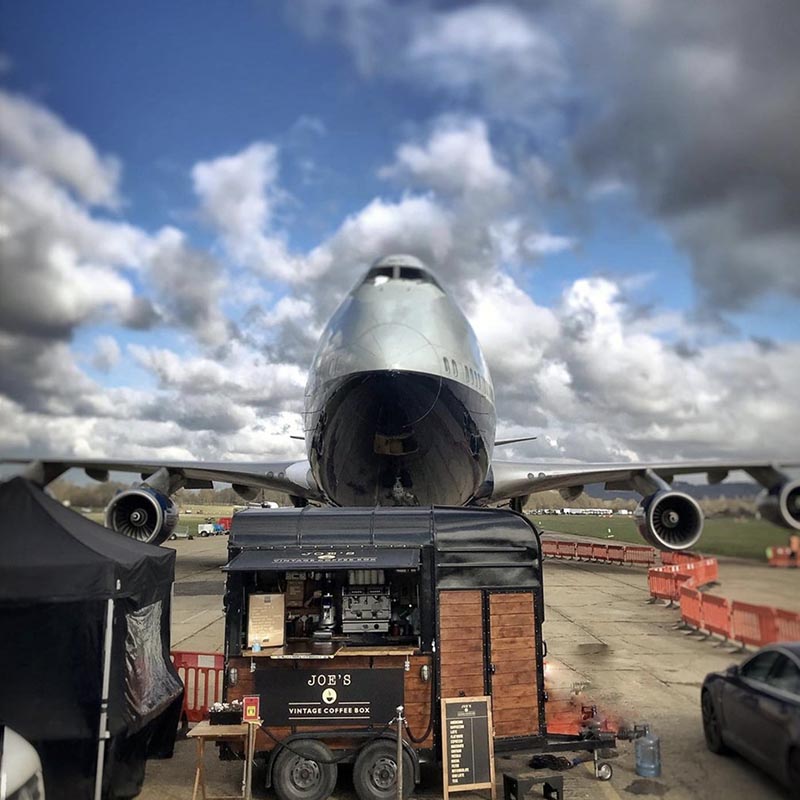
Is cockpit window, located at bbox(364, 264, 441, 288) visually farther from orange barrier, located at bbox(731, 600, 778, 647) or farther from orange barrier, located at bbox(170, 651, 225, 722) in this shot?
orange barrier, located at bbox(731, 600, 778, 647)

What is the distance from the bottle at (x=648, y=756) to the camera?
251 inches

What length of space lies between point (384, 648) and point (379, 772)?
1.13 meters

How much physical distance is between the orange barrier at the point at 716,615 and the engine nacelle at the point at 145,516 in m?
13.0

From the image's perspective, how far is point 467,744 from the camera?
6.36 meters

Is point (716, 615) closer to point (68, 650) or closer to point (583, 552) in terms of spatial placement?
point (68, 650)

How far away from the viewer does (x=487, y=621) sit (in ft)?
22.4

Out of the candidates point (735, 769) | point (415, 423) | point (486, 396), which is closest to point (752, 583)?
point (735, 769)

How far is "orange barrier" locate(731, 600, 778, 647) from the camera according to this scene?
4.85 m

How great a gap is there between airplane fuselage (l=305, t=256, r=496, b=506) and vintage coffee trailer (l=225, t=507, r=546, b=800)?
4.29 m

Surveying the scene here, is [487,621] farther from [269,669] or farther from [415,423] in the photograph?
[415,423]

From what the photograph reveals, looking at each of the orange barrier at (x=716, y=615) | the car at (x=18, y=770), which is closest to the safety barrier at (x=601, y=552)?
the orange barrier at (x=716, y=615)

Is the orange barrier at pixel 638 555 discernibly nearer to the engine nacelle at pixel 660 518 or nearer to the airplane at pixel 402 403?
the airplane at pixel 402 403

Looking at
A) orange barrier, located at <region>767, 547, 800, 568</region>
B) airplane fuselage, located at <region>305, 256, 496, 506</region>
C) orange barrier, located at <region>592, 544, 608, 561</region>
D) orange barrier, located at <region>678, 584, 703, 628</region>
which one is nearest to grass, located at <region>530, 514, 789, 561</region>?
orange barrier, located at <region>767, 547, 800, 568</region>

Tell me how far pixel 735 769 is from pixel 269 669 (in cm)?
420
